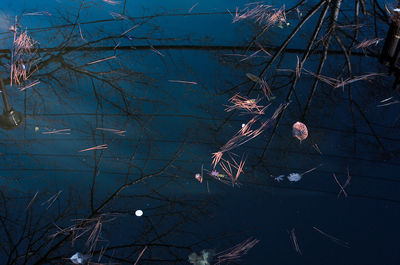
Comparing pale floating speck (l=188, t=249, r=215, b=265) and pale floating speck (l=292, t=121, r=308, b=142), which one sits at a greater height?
pale floating speck (l=292, t=121, r=308, b=142)

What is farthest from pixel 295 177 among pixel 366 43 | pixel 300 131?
pixel 366 43

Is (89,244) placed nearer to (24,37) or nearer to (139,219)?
(139,219)

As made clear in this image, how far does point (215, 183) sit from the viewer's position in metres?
1.64

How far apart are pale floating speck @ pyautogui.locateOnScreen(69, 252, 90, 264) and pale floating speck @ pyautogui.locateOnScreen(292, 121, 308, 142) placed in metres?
1.32

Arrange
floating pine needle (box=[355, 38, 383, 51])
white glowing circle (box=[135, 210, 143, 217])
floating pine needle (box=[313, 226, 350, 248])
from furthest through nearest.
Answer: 1. floating pine needle (box=[355, 38, 383, 51])
2. white glowing circle (box=[135, 210, 143, 217])
3. floating pine needle (box=[313, 226, 350, 248])

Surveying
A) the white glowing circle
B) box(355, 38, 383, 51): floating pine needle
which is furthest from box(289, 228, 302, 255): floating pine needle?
box(355, 38, 383, 51): floating pine needle

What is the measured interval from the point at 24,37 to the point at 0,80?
1.27ft

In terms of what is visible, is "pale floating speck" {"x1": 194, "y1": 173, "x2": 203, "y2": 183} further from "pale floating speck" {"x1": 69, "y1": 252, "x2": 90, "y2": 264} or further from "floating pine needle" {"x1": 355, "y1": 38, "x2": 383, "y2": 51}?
"floating pine needle" {"x1": 355, "y1": 38, "x2": 383, "y2": 51}

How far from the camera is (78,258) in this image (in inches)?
62.2

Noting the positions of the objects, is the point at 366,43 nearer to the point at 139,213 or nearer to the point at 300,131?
the point at 300,131

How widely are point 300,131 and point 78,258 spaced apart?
4.59 ft

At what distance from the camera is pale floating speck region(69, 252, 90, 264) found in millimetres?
1575

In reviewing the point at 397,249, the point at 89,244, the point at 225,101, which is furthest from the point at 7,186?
the point at 397,249

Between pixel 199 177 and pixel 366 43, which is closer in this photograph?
pixel 199 177
